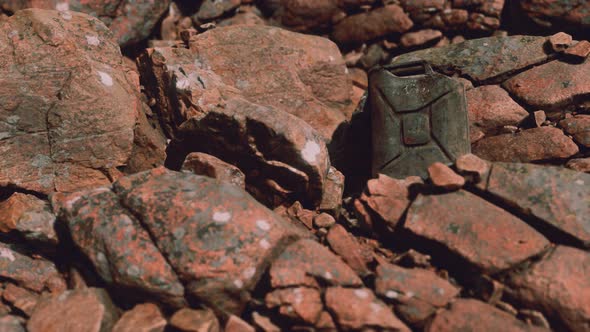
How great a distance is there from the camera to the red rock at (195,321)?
2865 mm

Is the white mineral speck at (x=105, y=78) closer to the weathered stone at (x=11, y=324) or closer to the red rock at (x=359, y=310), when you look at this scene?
the weathered stone at (x=11, y=324)

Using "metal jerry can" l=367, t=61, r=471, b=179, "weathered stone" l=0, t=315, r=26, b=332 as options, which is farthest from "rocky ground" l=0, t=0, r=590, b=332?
"metal jerry can" l=367, t=61, r=471, b=179

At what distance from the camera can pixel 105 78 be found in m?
4.29

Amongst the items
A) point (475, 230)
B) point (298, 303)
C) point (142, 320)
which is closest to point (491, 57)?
point (475, 230)

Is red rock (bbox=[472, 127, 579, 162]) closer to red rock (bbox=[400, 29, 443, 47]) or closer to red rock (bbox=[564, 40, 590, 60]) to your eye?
red rock (bbox=[564, 40, 590, 60])

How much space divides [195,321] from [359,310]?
959 mm

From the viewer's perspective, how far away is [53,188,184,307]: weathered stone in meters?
3.00

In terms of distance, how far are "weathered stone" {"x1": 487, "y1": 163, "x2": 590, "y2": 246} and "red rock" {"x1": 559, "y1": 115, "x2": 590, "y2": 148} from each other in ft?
3.07

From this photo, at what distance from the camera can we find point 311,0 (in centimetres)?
626

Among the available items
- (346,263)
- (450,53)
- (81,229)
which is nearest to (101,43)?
(81,229)

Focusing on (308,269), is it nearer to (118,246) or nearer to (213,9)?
(118,246)

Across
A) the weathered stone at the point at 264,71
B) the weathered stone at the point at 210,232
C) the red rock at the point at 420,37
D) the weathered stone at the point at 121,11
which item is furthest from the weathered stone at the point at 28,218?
the red rock at the point at 420,37

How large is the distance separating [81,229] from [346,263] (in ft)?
5.79

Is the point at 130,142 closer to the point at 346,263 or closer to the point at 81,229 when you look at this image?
the point at 81,229
